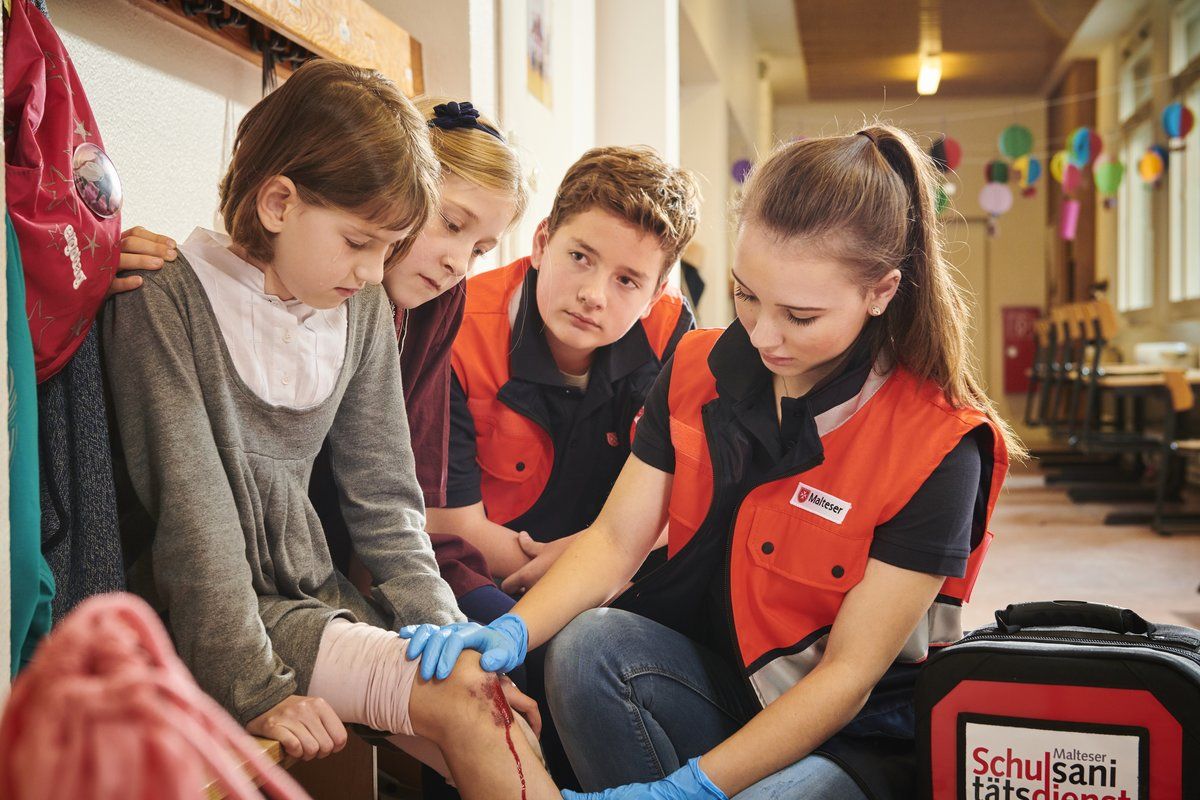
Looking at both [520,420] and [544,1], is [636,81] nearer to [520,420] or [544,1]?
[544,1]

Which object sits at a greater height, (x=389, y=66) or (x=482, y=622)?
(x=389, y=66)

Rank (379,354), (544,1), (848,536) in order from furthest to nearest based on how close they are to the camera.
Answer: (544,1) < (379,354) < (848,536)

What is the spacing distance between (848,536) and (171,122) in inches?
45.8

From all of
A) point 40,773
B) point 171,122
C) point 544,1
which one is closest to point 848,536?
point 40,773

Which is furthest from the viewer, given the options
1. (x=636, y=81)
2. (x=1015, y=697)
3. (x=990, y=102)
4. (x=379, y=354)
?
(x=990, y=102)

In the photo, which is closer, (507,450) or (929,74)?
(507,450)

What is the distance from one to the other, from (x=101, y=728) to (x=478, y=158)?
1.16 metres

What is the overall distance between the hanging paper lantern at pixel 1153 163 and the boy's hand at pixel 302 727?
693 cm

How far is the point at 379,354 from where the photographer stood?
1.33 meters

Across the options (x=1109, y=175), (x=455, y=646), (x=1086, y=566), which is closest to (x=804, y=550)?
(x=455, y=646)

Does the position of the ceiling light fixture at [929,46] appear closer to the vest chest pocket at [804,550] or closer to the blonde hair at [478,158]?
the blonde hair at [478,158]

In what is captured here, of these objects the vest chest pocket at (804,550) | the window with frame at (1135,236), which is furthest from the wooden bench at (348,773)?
the window with frame at (1135,236)

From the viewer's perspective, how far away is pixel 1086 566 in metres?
4.08

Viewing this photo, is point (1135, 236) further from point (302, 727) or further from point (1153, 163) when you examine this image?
point (302, 727)
